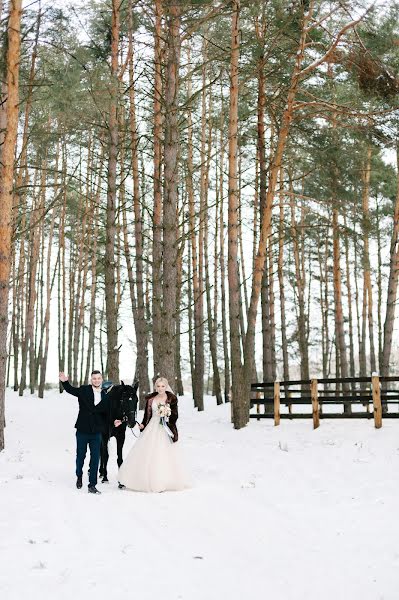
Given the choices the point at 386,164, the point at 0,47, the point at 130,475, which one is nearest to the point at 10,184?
the point at 0,47

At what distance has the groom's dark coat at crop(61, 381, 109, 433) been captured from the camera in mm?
8211

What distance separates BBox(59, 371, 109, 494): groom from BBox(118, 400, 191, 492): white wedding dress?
503 mm

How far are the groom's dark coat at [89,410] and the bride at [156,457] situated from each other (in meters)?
0.30

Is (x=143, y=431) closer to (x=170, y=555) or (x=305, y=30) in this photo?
(x=170, y=555)

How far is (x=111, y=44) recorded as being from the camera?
15367 mm

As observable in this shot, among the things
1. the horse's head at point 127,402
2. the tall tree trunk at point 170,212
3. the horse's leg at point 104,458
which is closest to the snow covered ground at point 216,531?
the horse's leg at point 104,458

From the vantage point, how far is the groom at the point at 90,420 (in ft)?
26.5

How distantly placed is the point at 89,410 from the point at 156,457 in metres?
1.14

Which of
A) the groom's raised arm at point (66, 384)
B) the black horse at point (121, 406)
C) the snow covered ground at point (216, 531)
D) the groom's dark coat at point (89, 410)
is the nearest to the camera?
the snow covered ground at point (216, 531)

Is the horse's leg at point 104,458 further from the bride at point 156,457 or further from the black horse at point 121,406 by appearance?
the bride at point 156,457

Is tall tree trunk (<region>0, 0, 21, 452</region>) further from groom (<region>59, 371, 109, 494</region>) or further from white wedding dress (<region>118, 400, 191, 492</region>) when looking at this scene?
white wedding dress (<region>118, 400, 191, 492</region>)

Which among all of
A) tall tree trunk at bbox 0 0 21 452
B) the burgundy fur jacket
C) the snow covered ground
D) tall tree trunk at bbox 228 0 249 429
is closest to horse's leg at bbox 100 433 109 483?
the snow covered ground

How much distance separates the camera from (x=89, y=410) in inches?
326

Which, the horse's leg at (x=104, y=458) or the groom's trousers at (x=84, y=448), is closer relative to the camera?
the groom's trousers at (x=84, y=448)
